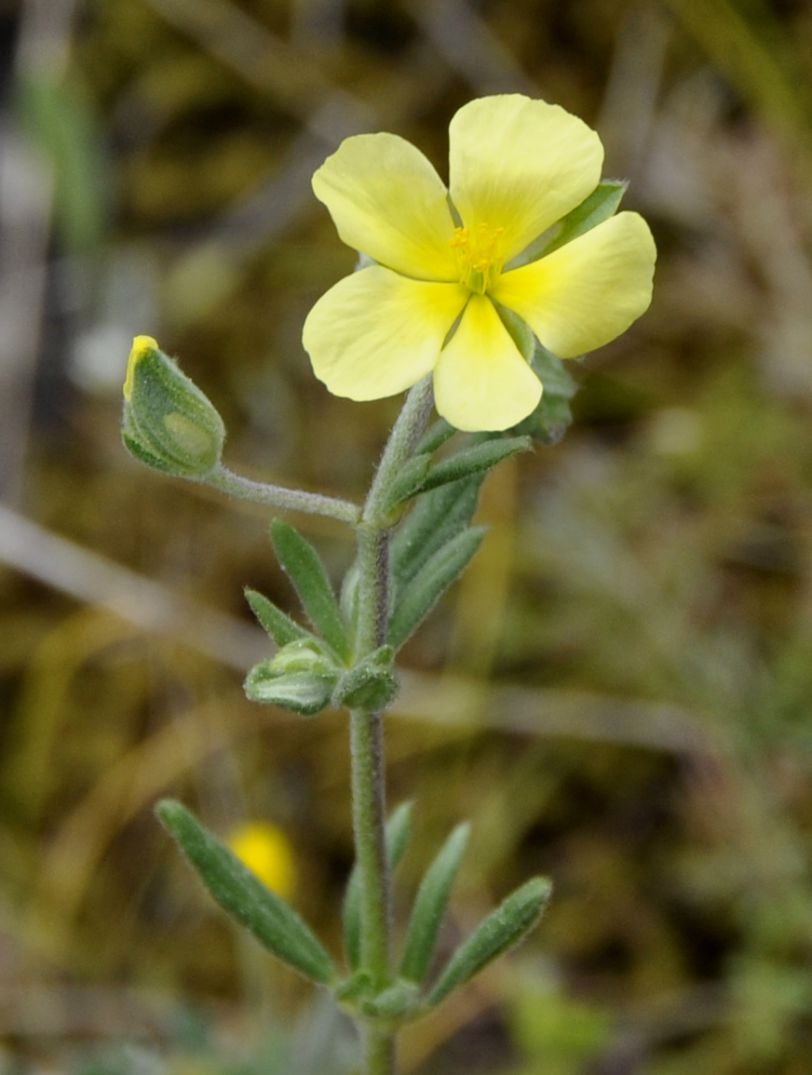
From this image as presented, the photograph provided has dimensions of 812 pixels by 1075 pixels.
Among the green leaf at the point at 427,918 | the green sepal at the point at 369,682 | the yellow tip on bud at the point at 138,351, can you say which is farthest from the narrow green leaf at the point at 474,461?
the green leaf at the point at 427,918

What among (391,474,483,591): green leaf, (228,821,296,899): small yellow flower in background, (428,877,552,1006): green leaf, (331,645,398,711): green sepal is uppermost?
(391,474,483,591): green leaf

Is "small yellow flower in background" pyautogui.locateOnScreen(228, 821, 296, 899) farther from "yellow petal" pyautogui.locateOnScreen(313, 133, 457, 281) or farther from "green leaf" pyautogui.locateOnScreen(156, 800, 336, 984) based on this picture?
"yellow petal" pyautogui.locateOnScreen(313, 133, 457, 281)

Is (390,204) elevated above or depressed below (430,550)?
above

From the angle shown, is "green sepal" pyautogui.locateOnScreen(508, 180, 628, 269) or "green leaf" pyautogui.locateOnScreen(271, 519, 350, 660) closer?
"green sepal" pyautogui.locateOnScreen(508, 180, 628, 269)

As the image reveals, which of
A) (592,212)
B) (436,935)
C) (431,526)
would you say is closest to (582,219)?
(592,212)

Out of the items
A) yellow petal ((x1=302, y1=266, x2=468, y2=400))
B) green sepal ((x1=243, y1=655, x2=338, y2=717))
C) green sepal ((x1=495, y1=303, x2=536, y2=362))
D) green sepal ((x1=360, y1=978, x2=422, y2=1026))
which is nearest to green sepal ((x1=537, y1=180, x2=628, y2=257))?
green sepal ((x1=495, y1=303, x2=536, y2=362))

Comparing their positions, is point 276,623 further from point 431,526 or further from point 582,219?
point 582,219

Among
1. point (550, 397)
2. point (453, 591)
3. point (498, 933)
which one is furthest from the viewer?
point (453, 591)
